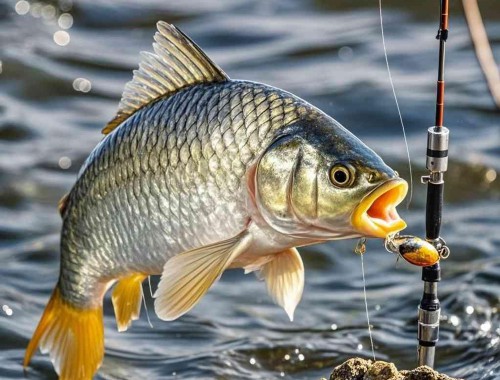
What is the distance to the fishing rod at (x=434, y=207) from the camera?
14.7 feet

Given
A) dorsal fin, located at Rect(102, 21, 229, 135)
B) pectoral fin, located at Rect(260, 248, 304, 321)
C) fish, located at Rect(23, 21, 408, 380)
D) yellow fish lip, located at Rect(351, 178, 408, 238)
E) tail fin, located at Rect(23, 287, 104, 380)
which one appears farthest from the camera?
tail fin, located at Rect(23, 287, 104, 380)

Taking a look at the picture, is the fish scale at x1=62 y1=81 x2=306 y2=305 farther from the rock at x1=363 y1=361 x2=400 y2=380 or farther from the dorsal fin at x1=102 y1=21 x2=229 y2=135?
the rock at x1=363 y1=361 x2=400 y2=380

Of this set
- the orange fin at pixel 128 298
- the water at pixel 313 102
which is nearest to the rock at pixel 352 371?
the orange fin at pixel 128 298

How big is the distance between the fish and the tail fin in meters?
0.25

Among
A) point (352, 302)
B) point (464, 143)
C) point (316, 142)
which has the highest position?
point (316, 142)

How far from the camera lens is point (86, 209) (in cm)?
468

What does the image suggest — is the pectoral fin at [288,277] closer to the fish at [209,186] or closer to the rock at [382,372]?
the fish at [209,186]

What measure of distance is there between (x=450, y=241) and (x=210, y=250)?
3609 millimetres

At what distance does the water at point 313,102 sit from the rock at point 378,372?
1327mm

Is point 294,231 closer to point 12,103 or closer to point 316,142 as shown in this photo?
point 316,142

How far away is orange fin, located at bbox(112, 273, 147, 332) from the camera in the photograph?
4.77 meters

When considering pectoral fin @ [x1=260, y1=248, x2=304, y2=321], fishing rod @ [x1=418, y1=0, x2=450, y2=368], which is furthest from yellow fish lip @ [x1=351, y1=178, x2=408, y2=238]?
pectoral fin @ [x1=260, y1=248, x2=304, y2=321]

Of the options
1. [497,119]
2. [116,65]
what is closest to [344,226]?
[497,119]

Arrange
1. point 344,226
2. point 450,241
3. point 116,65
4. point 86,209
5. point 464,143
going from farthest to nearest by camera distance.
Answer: point 116,65 → point 464,143 → point 450,241 → point 86,209 → point 344,226
